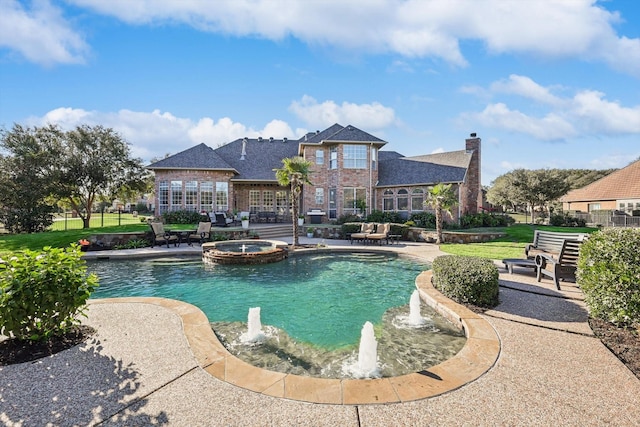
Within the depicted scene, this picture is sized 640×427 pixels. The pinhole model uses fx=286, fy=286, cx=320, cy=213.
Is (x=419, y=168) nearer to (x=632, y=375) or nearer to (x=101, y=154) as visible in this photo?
(x=632, y=375)

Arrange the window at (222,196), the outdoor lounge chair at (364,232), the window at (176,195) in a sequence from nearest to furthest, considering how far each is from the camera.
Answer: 1. the outdoor lounge chair at (364,232)
2. the window at (176,195)
3. the window at (222,196)

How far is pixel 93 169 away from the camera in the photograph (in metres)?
20.9

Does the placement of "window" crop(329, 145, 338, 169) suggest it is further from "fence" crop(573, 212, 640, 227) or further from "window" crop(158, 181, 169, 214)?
"fence" crop(573, 212, 640, 227)

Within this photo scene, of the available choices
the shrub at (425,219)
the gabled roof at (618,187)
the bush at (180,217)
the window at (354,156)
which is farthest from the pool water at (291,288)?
the gabled roof at (618,187)

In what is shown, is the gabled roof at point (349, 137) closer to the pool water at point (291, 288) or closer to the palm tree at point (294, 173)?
the palm tree at point (294, 173)

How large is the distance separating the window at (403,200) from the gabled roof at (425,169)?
72 centimetres

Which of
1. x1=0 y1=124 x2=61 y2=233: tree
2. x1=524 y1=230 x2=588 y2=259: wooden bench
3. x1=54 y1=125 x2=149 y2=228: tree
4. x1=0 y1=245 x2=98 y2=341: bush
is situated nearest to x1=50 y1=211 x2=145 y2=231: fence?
x1=54 y1=125 x2=149 y2=228: tree

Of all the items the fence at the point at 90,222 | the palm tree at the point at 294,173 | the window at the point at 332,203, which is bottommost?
the fence at the point at 90,222

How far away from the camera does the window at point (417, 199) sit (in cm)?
2145

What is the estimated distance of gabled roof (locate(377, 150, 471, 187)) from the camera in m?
20.8

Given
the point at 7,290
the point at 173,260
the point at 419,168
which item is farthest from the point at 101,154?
the point at 419,168

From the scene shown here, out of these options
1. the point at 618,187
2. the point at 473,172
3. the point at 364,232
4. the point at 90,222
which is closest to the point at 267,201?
the point at 364,232

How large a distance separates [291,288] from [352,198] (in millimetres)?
15633

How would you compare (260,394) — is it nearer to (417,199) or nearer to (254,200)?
(417,199)
